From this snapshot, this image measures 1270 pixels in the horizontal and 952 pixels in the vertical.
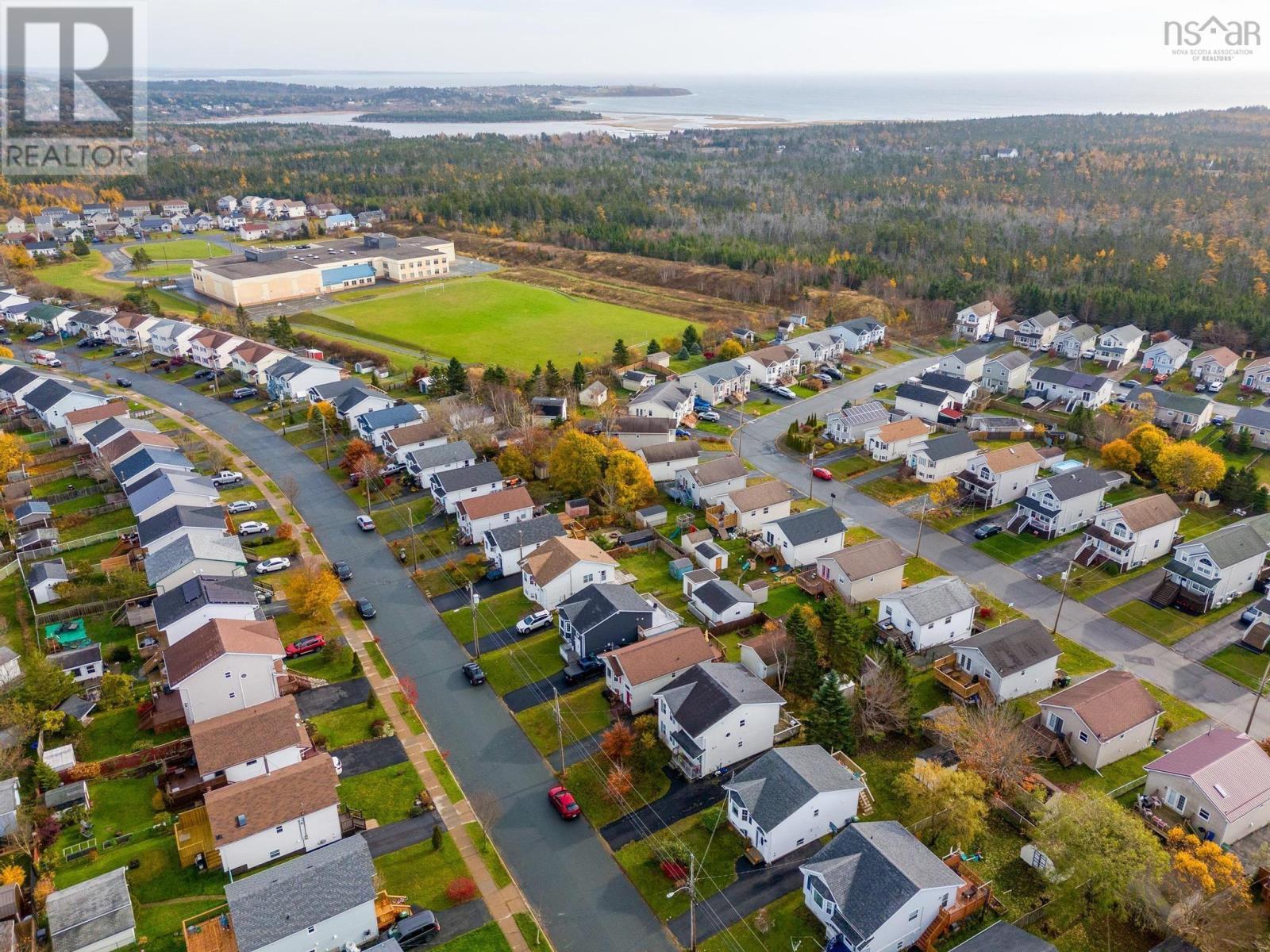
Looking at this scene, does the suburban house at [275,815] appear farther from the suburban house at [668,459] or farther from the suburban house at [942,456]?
the suburban house at [942,456]

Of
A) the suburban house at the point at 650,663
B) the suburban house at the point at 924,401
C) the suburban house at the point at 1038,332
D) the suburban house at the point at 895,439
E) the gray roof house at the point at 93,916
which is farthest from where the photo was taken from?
the suburban house at the point at 1038,332

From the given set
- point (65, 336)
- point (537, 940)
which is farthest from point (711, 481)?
point (65, 336)

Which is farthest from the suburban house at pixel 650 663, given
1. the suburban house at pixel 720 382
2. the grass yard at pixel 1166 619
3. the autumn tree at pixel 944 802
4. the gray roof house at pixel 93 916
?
the suburban house at pixel 720 382

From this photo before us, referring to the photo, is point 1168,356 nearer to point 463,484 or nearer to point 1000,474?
point 1000,474

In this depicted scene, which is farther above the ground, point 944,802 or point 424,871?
point 944,802

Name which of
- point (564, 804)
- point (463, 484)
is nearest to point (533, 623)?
point (564, 804)

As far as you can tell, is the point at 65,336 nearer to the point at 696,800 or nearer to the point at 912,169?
the point at 696,800
